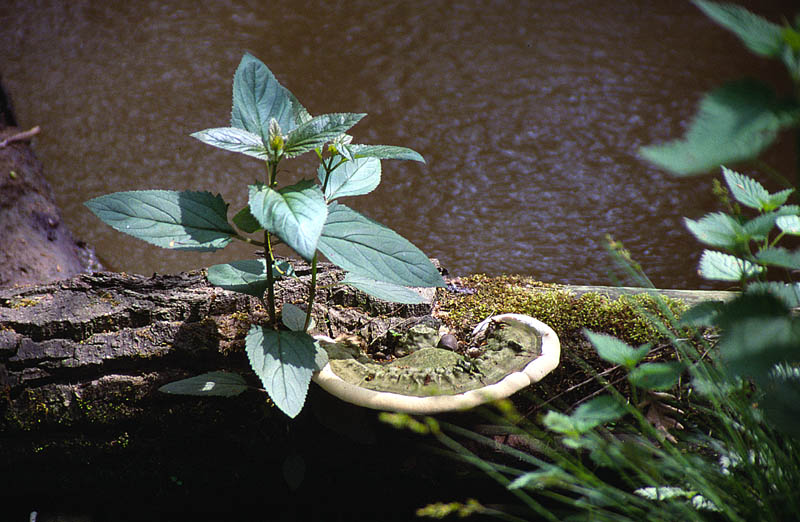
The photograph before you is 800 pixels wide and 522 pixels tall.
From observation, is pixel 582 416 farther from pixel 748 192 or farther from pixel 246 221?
pixel 246 221

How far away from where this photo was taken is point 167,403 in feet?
2.86

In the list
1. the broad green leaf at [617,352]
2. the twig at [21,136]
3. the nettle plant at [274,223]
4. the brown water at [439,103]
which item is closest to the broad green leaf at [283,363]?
the nettle plant at [274,223]

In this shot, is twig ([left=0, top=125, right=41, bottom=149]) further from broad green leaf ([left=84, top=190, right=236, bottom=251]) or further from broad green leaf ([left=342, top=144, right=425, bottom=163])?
broad green leaf ([left=342, top=144, right=425, bottom=163])

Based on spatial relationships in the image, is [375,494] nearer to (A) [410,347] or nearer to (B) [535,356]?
(A) [410,347]

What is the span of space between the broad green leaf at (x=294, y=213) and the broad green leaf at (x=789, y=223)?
21.8 inches

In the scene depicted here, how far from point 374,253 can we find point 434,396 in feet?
0.70

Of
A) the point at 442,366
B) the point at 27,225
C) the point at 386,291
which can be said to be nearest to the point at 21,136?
the point at 27,225

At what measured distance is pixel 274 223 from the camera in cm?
62

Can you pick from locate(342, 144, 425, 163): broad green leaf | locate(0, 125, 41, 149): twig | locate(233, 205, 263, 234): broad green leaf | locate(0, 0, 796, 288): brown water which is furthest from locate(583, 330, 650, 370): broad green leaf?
locate(0, 125, 41, 149): twig

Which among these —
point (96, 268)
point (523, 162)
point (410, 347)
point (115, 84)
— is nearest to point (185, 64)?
point (115, 84)

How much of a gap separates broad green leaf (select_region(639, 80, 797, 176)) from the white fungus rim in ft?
1.39

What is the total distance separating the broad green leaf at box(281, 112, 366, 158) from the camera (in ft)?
2.23

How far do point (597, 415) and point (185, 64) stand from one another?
1681 mm

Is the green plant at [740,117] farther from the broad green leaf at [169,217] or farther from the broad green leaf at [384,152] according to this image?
the broad green leaf at [169,217]
